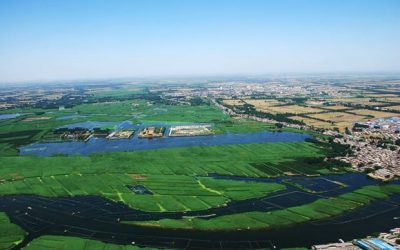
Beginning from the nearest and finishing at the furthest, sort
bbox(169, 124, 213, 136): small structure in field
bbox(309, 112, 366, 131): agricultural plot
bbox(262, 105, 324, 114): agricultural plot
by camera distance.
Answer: bbox(169, 124, 213, 136): small structure in field
bbox(309, 112, 366, 131): agricultural plot
bbox(262, 105, 324, 114): agricultural plot

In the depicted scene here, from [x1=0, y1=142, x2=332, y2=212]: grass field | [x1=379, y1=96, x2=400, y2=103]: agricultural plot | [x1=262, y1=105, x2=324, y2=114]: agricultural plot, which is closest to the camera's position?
[x1=0, y1=142, x2=332, y2=212]: grass field

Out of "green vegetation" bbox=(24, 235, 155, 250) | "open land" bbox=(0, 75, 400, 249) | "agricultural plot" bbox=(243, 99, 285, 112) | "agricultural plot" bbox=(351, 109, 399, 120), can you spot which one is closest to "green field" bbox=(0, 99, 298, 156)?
"open land" bbox=(0, 75, 400, 249)

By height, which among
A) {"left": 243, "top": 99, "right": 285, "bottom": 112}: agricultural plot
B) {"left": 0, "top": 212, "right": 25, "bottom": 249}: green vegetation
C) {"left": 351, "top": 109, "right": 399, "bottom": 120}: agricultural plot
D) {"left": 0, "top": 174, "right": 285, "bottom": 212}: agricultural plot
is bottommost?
{"left": 0, "top": 212, "right": 25, "bottom": 249}: green vegetation

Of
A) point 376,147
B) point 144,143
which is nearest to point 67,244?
point 144,143

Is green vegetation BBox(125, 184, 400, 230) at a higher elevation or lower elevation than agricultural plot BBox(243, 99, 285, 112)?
lower

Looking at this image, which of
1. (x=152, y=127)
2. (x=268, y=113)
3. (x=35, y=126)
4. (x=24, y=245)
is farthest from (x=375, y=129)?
(x=35, y=126)

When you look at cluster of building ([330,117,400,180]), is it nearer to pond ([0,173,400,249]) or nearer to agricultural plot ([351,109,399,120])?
agricultural plot ([351,109,399,120])

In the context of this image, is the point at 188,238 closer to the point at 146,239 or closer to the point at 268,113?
the point at 146,239

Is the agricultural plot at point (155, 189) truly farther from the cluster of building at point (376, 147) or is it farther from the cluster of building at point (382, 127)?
the cluster of building at point (382, 127)

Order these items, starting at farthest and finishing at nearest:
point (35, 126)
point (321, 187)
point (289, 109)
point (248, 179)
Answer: point (289, 109), point (35, 126), point (248, 179), point (321, 187)
